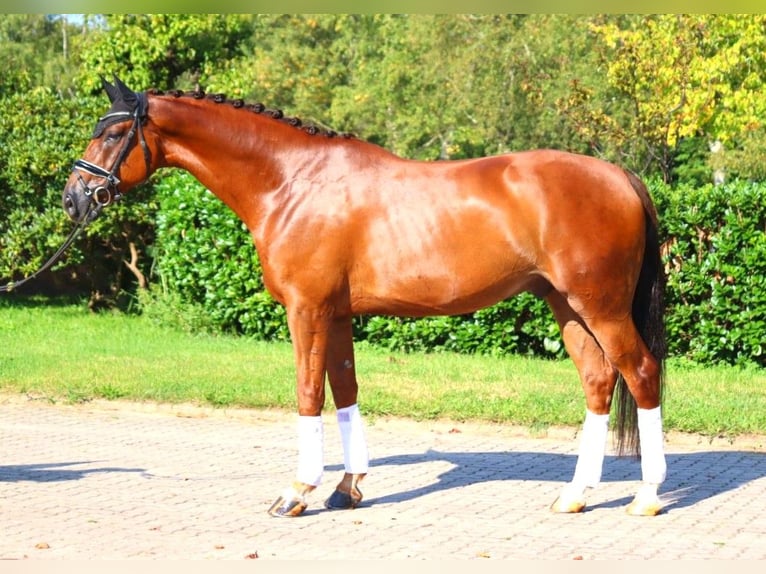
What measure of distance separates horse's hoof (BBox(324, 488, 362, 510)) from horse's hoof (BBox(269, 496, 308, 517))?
0.28 m

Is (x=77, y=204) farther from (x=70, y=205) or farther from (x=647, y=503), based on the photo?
(x=647, y=503)

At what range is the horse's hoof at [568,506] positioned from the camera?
21.7 ft

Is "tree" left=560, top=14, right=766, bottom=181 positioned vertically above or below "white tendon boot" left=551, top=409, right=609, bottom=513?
above

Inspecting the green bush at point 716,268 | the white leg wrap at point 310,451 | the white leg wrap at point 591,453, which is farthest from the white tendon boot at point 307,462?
the green bush at point 716,268

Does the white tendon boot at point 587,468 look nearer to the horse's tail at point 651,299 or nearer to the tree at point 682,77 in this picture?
the horse's tail at point 651,299

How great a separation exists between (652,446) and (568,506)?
→ 632mm

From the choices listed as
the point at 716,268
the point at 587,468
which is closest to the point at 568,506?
the point at 587,468

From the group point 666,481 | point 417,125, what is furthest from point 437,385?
point 417,125

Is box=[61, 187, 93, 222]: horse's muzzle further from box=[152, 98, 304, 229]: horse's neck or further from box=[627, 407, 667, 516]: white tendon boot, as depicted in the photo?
box=[627, 407, 667, 516]: white tendon boot

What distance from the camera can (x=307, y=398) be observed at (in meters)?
6.55

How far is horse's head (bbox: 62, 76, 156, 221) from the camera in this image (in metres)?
6.50

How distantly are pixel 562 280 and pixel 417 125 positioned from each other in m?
28.5

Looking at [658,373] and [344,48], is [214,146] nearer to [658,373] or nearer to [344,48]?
[658,373]

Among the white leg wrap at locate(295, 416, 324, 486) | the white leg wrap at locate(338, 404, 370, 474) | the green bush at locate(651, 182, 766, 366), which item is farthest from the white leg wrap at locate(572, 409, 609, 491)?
the green bush at locate(651, 182, 766, 366)
